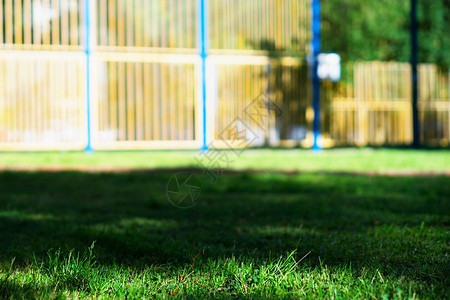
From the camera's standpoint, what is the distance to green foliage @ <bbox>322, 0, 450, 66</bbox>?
2102cm

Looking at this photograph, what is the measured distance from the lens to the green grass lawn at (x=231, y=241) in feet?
6.78

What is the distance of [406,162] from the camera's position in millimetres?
9078

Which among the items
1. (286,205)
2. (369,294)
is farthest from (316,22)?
(369,294)

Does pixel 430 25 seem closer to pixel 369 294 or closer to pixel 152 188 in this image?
pixel 152 188

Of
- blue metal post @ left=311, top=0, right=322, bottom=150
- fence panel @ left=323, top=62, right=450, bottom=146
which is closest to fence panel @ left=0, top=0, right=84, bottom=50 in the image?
blue metal post @ left=311, top=0, right=322, bottom=150

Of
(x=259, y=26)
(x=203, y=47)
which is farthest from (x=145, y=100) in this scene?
(x=259, y=26)

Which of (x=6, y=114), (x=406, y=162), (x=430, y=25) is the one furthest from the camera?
(x=430, y=25)

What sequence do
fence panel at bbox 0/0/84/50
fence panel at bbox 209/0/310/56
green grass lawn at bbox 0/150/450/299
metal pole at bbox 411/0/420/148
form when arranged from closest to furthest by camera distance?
1. green grass lawn at bbox 0/150/450/299
2. metal pole at bbox 411/0/420/148
3. fence panel at bbox 0/0/84/50
4. fence panel at bbox 209/0/310/56

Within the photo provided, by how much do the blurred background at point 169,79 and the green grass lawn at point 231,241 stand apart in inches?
393

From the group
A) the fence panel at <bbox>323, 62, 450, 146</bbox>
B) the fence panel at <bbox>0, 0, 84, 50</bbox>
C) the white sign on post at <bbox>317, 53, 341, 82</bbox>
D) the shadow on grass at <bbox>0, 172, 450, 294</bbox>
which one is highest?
the fence panel at <bbox>0, 0, 84, 50</bbox>

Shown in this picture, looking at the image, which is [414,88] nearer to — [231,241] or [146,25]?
[146,25]

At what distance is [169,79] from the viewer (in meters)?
16.8

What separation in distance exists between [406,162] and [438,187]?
3646 mm

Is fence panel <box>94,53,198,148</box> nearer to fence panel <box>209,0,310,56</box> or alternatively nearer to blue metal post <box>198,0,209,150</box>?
blue metal post <box>198,0,209,150</box>
